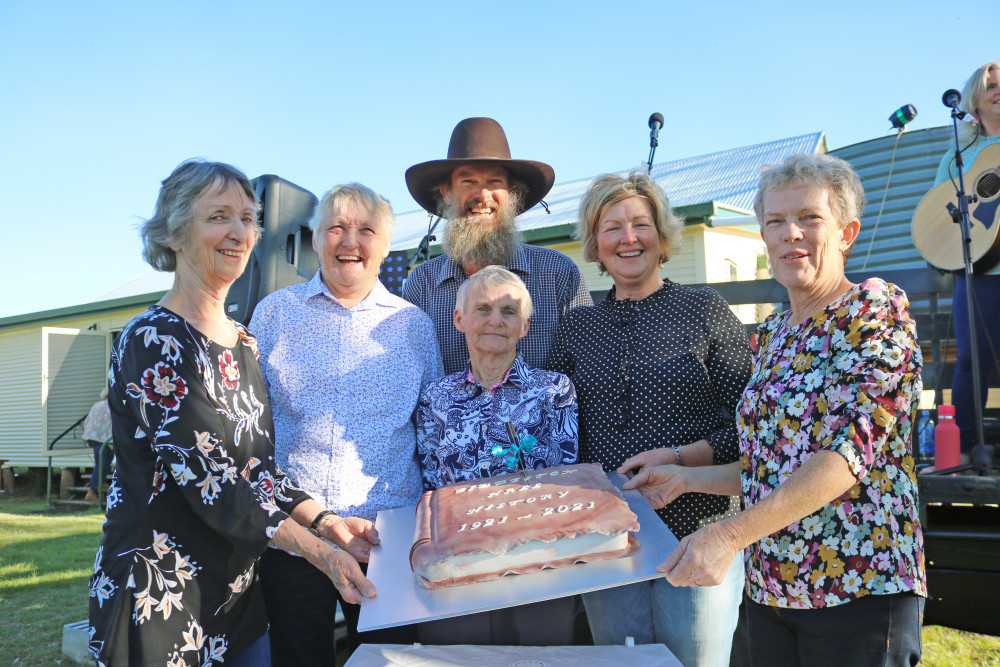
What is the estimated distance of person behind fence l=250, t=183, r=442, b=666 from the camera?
2.23m

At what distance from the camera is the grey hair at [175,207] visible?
6.28 feet

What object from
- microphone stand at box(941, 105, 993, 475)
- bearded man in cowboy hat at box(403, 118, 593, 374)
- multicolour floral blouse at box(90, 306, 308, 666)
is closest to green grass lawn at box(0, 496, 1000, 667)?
microphone stand at box(941, 105, 993, 475)

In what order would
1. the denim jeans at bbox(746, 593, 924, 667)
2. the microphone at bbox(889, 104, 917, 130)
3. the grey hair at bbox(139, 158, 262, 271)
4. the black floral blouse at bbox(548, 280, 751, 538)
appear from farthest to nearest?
1. the microphone at bbox(889, 104, 917, 130)
2. the black floral blouse at bbox(548, 280, 751, 538)
3. the grey hair at bbox(139, 158, 262, 271)
4. the denim jeans at bbox(746, 593, 924, 667)

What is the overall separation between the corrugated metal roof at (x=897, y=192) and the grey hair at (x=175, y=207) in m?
8.80

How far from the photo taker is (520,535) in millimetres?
1469

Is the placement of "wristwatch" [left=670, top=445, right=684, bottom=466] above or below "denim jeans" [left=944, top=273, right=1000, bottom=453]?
below

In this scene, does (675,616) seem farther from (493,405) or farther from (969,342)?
(969,342)

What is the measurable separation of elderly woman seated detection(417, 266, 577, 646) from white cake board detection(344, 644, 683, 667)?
0.38 m

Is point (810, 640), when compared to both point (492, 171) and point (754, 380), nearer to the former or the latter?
point (754, 380)

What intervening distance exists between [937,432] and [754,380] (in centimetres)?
251

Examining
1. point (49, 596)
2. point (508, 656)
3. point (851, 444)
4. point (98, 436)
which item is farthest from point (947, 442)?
point (98, 436)

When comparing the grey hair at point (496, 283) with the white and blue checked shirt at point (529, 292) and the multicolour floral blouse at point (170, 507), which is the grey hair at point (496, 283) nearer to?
the white and blue checked shirt at point (529, 292)

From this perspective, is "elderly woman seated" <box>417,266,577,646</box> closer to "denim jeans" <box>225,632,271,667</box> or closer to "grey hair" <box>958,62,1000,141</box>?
"denim jeans" <box>225,632,271,667</box>

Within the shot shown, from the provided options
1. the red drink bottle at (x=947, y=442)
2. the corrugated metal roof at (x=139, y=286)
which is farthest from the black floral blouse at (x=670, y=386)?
the corrugated metal roof at (x=139, y=286)
